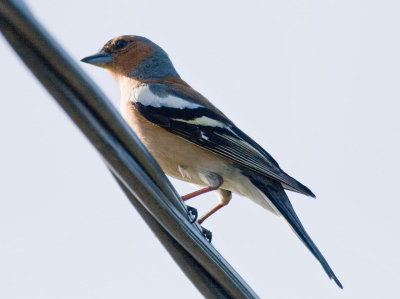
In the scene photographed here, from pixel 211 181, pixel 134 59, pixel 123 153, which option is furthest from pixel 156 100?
pixel 123 153

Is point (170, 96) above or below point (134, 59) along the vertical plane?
below

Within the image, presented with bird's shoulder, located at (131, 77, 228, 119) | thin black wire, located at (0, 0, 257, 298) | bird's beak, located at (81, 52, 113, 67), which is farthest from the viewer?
bird's beak, located at (81, 52, 113, 67)

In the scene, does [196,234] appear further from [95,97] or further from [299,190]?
[299,190]

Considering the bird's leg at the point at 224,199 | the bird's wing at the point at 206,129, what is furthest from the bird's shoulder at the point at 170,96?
the bird's leg at the point at 224,199

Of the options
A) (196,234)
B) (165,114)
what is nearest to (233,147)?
(165,114)

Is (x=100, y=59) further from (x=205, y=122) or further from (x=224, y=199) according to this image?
(x=224, y=199)

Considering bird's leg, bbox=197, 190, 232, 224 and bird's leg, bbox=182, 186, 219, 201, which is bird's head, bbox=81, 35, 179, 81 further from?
bird's leg, bbox=182, 186, 219, 201

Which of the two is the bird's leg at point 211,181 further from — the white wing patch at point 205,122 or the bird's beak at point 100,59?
the bird's beak at point 100,59

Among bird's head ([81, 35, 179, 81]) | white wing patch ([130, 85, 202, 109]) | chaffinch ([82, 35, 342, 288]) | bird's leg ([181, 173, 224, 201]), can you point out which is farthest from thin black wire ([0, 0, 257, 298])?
bird's head ([81, 35, 179, 81])
